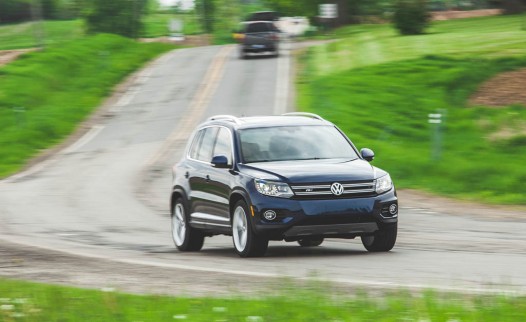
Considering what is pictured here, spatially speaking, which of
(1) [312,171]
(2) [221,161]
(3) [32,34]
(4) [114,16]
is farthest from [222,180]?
(3) [32,34]

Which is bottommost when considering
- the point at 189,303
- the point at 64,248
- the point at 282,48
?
the point at 282,48

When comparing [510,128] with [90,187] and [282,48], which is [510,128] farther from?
[282,48]

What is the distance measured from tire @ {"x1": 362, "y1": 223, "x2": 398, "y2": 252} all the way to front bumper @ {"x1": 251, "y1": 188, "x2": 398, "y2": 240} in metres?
0.32

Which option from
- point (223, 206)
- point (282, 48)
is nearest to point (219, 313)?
point (223, 206)

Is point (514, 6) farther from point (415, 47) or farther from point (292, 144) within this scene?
point (292, 144)

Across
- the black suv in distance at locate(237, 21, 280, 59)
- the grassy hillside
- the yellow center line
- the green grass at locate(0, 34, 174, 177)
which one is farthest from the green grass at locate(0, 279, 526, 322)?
the grassy hillside

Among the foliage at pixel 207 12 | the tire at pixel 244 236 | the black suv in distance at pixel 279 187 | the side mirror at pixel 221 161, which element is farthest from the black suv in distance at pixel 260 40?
the tire at pixel 244 236

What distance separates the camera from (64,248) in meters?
15.9

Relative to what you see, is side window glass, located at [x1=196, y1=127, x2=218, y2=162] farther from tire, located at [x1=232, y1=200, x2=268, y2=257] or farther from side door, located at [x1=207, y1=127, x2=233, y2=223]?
tire, located at [x1=232, y1=200, x2=268, y2=257]

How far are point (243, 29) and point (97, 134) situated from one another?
22432 mm

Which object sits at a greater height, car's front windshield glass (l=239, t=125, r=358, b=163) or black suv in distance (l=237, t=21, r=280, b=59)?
car's front windshield glass (l=239, t=125, r=358, b=163)

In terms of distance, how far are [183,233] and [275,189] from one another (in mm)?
2866

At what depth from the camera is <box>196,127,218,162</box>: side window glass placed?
15.1 m

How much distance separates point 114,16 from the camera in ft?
291
